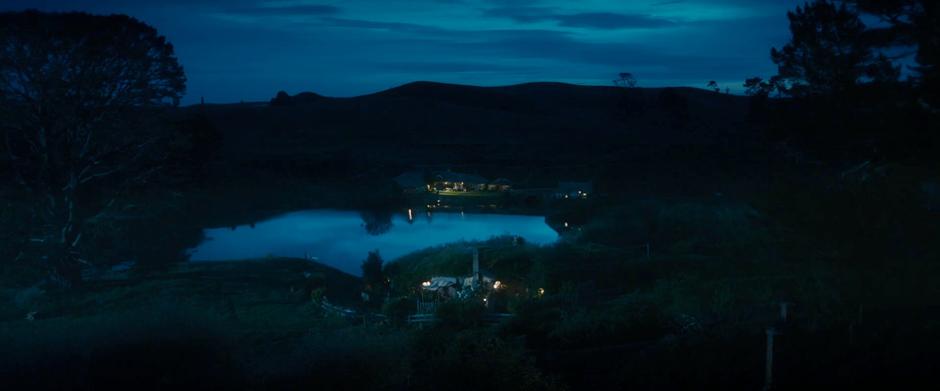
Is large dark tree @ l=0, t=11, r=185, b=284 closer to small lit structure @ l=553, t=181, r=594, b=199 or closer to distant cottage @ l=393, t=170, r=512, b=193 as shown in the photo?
small lit structure @ l=553, t=181, r=594, b=199

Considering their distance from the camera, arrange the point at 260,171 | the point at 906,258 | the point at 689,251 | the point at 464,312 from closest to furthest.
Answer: the point at 906,258
the point at 464,312
the point at 689,251
the point at 260,171

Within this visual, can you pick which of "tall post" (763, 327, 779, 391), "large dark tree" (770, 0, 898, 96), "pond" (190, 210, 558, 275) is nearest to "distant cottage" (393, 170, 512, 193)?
"pond" (190, 210, 558, 275)

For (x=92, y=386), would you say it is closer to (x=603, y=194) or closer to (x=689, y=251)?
(x=689, y=251)

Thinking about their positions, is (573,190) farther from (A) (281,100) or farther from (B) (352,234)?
(A) (281,100)

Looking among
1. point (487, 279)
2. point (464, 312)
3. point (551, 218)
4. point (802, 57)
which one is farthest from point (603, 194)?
point (464, 312)

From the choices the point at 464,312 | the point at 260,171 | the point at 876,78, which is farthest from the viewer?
the point at 260,171

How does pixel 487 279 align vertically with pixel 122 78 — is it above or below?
below
